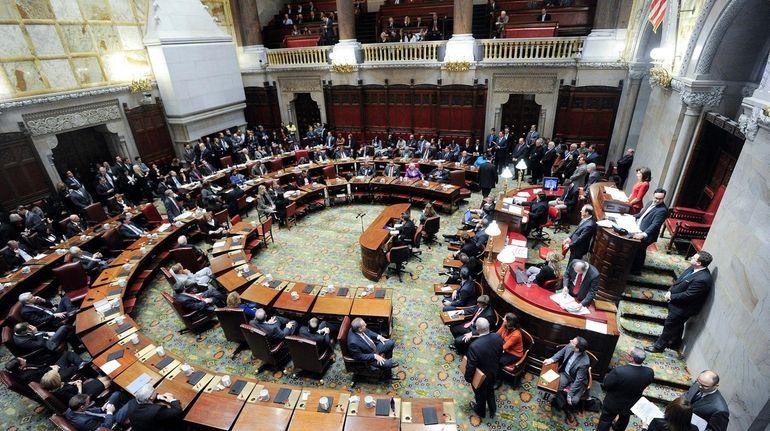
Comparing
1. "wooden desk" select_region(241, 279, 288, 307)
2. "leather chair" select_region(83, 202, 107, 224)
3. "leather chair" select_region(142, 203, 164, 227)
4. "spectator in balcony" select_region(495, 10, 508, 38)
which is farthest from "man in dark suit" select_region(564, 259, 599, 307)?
"leather chair" select_region(83, 202, 107, 224)

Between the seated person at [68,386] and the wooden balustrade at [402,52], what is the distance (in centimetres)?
1513

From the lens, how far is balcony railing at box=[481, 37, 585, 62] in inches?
546

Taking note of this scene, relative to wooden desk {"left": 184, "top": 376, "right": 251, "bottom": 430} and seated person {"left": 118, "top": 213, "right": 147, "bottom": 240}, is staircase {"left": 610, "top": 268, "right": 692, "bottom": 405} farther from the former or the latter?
seated person {"left": 118, "top": 213, "right": 147, "bottom": 240}

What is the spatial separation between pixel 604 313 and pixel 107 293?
9.67 m

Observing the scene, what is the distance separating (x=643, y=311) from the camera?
6.87 m

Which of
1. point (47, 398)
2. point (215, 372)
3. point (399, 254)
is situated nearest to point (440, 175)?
point (399, 254)

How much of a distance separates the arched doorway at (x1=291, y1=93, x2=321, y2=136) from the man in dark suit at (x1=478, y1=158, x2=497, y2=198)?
1120cm

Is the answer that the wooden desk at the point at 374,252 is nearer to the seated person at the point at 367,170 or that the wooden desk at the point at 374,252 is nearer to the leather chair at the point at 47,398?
the seated person at the point at 367,170

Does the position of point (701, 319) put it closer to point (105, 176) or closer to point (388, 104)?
point (388, 104)

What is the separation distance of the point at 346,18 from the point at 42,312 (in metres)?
14.9

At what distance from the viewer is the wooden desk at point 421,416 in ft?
15.9

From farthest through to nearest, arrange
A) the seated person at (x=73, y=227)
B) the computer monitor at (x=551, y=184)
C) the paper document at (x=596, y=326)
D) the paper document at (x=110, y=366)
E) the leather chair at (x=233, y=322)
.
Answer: the computer monitor at (x=551, y=184) < the seated person at (x=73, y=227) < the leather chair at (x=233, y=322) < the paper document at (x=110, y=366) < the paper document at (x=596, y=326)

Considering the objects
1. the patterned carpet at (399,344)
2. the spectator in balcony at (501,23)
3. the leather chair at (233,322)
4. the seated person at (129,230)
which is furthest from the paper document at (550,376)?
the spectator in balcony at (501,23)

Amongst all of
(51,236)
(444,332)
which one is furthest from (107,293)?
(444,332)
